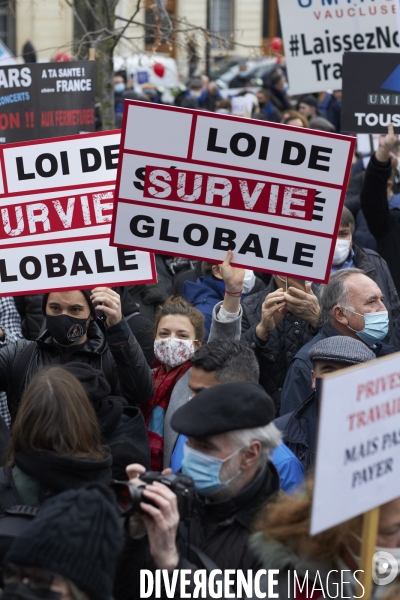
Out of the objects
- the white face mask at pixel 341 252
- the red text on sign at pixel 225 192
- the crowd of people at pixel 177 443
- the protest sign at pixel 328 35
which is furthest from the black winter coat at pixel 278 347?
the protest sign at pixel 328 35

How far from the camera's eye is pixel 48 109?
691 centimetres

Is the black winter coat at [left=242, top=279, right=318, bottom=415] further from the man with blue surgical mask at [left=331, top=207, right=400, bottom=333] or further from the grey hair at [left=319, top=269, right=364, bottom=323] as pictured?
the man with blue surgical mask at [left=331, top=207, right=400, bottom=333]

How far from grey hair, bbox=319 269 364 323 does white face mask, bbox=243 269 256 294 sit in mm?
908

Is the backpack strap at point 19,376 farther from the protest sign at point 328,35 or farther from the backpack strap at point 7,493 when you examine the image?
the protest sign at point 328,35

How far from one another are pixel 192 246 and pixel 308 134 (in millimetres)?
716

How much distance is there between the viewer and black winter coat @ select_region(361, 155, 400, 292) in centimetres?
583

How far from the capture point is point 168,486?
2574mm

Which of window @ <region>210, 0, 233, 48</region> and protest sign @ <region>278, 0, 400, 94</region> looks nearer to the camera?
protest sign @ <region>278, 0, 400, 94</region>

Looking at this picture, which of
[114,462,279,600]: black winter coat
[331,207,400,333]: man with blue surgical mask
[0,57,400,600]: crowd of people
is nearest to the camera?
[0,57,400,600]: crowd of people

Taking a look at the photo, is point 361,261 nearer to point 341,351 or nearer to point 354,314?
point 354,314

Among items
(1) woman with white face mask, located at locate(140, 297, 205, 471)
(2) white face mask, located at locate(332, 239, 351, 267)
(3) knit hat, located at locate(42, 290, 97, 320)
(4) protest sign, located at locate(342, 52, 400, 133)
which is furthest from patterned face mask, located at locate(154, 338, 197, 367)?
(4) protest sign, located at locate(342, 52, 400, 133)

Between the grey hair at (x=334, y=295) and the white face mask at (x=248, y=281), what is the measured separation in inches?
35.7

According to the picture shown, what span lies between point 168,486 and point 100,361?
169 centimetres

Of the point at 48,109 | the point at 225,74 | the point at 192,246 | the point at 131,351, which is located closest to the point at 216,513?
the point at 131,351
